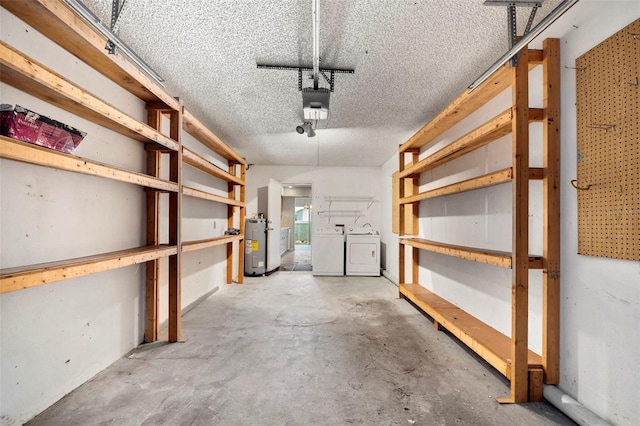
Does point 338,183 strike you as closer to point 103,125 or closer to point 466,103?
point 466,103

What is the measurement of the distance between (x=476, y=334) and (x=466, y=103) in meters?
1.88

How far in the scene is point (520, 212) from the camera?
5.52 feet

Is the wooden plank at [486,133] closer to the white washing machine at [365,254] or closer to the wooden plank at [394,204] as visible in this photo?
the wooden plank at [394,204]

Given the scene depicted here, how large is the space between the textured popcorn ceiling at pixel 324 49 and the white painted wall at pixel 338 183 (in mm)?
Answer: 2957

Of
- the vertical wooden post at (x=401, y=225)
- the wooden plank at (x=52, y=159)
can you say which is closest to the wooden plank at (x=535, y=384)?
the vertical wooden post at (x=401, y=225)

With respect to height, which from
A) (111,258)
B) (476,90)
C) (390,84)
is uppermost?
(390,84)

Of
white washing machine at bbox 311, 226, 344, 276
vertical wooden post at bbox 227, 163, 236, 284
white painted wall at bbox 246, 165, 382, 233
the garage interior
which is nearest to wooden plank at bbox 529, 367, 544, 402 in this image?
the garage interior

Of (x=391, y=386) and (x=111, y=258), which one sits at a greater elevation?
(x=111, y=258)

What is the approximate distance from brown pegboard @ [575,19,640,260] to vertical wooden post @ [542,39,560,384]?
0.11 metres

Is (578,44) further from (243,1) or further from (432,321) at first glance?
(432,321)

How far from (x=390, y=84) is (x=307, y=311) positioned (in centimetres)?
264

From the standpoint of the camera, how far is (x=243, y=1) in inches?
61.6

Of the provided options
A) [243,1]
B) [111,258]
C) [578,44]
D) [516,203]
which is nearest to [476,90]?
[578,44]

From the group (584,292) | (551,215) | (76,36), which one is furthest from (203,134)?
(584,292)
